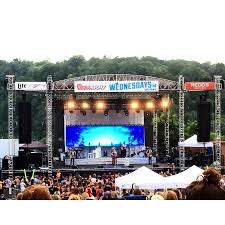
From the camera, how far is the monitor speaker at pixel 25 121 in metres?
21.8

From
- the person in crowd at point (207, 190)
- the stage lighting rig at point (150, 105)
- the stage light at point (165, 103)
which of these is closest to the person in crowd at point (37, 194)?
the person in crowd at point (207, 190)

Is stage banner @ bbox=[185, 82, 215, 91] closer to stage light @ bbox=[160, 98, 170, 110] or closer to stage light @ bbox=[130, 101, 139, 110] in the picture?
stage light @ bbox=[160, 98, 170, 110]

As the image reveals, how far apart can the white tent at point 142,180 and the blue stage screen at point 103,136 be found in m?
13.5

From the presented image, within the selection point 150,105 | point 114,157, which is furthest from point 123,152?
point 150,105

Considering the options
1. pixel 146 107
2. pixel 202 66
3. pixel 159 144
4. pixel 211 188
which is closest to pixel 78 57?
pixel 202 66

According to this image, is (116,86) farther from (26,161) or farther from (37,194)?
(37,194)

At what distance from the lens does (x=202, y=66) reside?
5588cm

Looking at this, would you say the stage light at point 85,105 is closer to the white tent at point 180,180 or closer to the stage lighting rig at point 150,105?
the stage lighting rig at point 150,105

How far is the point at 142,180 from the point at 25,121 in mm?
10033

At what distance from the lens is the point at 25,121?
2197cm

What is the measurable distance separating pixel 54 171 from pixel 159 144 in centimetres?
1060

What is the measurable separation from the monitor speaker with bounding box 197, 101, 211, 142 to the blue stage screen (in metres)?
5.78
